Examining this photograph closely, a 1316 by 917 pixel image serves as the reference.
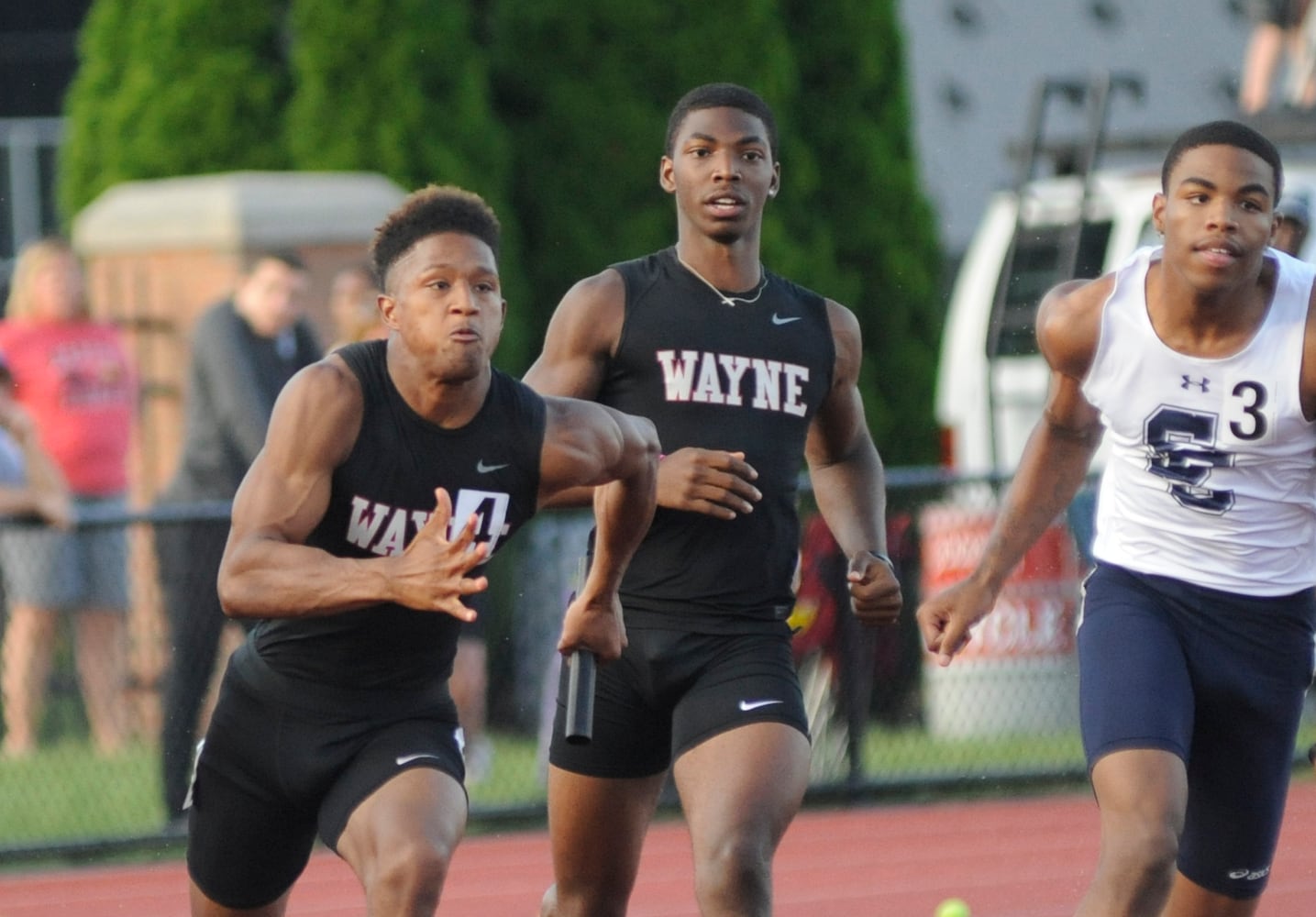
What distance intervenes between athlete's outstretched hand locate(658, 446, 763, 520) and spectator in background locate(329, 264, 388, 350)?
12.5ft

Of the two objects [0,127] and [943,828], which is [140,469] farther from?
[0,127]

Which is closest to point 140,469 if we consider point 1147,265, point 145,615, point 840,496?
point 145,615

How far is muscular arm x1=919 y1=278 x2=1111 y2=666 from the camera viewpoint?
6094mm

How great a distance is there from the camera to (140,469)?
12391 millimetres

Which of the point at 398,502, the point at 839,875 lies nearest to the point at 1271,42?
the point at 839,875

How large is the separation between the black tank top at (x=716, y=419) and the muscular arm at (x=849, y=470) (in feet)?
0.46

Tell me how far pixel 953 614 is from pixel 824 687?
17.8 feet

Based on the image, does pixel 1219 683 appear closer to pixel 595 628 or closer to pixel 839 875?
pixel 595 628

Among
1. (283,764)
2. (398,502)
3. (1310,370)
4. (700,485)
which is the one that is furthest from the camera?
(700,485)

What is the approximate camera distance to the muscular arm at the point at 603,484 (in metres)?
5.88

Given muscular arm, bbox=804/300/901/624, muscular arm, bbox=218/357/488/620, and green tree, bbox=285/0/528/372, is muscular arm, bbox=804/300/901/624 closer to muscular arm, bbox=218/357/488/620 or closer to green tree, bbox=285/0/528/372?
muscular arm, bbox=218/357/488/620

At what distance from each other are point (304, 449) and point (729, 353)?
132 centimetres

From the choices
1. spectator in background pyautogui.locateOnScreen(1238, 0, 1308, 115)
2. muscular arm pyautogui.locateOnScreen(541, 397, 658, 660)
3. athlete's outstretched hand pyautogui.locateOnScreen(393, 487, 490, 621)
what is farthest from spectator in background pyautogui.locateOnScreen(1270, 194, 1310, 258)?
spectator in background pyautogui.locateOnScreen(1238, 0, 1308, 115)

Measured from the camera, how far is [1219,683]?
5938 millimetres
